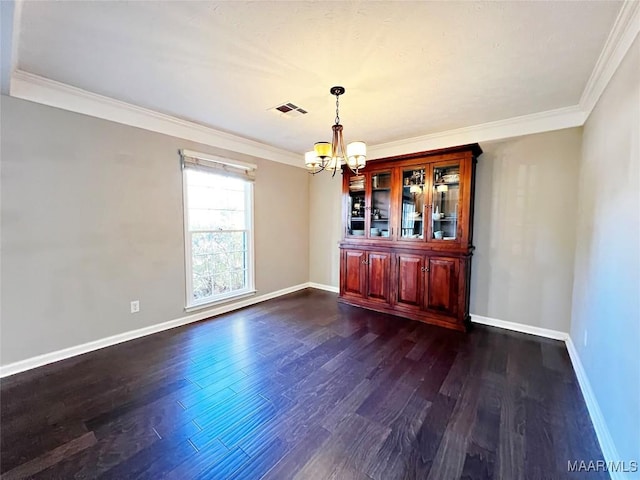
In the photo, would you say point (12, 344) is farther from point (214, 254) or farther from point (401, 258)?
point (401, 258)

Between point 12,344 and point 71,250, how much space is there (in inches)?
34.4

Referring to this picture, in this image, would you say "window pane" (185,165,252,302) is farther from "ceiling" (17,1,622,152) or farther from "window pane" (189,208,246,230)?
"ceiling" (17,1,622,152)

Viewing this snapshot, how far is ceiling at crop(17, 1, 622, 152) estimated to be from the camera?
1.60m

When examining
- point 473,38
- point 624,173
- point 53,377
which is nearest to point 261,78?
point 473,38

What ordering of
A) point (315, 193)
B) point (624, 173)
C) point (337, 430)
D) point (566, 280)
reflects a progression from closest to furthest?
1. point (624, 173)
2. point (337, 430)
3. point (566, 280)
4. point (315, 193)

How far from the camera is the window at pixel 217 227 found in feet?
11.7

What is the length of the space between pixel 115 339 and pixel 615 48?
15.8ft

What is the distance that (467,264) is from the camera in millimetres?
3439

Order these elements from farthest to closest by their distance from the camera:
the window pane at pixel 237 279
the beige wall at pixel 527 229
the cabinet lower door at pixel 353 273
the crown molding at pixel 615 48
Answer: the cabinet lower door at pixel 353 273 < the window pane at pixel 237 279 < the beige wall at pixel 527 229 < the crown molding at pixel 615 48

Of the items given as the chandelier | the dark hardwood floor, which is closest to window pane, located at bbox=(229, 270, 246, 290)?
the dark hardwood floor

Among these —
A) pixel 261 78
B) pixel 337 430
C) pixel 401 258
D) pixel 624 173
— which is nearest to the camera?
pixel 624 173

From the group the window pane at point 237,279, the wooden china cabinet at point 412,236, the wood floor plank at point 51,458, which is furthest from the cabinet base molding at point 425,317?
the wood floor plank at point 51,458

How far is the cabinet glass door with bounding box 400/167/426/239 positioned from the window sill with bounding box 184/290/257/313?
8.10ft

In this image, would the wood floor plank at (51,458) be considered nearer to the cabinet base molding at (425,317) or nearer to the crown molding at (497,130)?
the cabinet base molding at (425,317)
